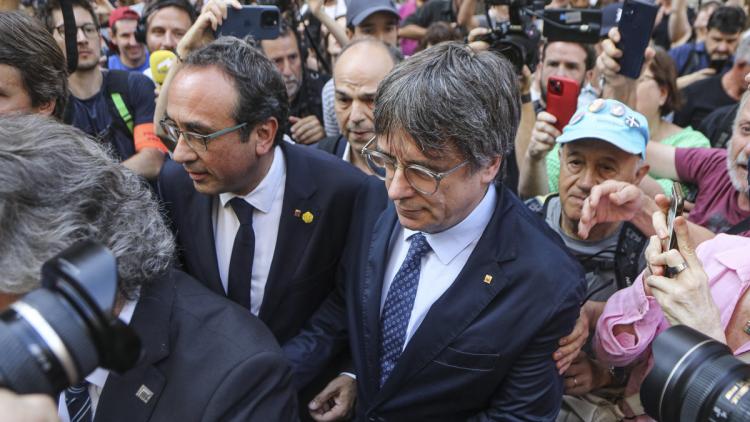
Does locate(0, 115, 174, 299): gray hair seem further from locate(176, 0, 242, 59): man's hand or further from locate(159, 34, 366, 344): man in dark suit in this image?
locate(176, 0, 242, 59): man's hand

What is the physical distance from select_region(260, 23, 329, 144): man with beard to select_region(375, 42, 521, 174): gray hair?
1.85m

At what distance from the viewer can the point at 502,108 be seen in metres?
1.87

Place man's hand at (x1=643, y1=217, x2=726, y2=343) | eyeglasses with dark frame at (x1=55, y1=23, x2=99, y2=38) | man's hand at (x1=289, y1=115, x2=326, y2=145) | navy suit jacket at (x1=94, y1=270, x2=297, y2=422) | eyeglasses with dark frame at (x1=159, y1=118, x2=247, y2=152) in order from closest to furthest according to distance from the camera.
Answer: navy suit jacket at (x1=94, y1=270, x2=297, y2=422), man's hand at (x1=643, y1=217, x2=726, y2=343), eyeglasses with dark frame at (x1=159, y1=118, x2=247, y2=152), man's hand at (x1=289, y1=115, x2=326, y2=145), eyeglasses with dark frame at (x1=55, y1=23, x2=99, y2=38)

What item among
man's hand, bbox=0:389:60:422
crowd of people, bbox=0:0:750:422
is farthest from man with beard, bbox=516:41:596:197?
man's hand, bbox=0:389:60:422

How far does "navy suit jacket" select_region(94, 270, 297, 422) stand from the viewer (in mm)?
1482

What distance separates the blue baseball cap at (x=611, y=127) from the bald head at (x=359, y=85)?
851mm

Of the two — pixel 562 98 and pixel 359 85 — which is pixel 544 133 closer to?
pixel 562 98

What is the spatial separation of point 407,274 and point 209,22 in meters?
1.55

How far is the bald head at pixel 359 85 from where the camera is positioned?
2.89 m

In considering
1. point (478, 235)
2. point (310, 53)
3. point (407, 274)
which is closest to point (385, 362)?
point (407, 274)

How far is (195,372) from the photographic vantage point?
1.51 metres

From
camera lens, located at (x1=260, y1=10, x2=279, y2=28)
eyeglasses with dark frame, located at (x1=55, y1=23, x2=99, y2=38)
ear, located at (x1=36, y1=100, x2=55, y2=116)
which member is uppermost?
camera lens, located at (x1=260, y1=10, x2=279, y2=28)

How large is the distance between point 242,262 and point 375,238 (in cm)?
51

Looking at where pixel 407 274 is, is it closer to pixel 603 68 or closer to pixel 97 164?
pixel 97 164
